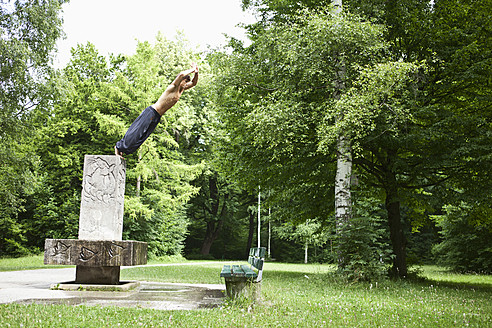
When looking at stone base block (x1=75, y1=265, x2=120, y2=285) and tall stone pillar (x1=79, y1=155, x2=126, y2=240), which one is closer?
tall stone pillar (x1=79, y1=155, x2=126, y2=240)

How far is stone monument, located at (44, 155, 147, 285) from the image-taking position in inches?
312

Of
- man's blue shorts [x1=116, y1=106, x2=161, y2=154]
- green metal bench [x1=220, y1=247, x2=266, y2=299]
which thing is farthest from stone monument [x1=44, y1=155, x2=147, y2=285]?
green metal bench [x1=220, y1=247, x2=266, y2=299]

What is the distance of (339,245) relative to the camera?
12.2 metres

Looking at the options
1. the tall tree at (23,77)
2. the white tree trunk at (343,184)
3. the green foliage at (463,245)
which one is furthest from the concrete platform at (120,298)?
the green foliage at (463,245)

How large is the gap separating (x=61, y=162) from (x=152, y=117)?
22329 millimetres

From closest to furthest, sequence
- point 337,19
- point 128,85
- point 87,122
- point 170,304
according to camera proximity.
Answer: point 170,304
point 337,19
point 128,85
point 87,122

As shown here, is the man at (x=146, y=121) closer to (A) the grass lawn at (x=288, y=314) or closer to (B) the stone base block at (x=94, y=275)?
(B) the stone base block at (x=94, y=275)

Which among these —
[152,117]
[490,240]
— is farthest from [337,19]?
[490,240]

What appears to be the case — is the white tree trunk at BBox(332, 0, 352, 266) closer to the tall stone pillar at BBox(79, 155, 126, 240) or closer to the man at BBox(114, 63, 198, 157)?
the man at BBox(114, 63, 198, 157)

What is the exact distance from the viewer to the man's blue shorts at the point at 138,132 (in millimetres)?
9062

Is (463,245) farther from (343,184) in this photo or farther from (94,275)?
(94,275)

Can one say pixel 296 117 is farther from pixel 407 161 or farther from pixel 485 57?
pixel 485 57

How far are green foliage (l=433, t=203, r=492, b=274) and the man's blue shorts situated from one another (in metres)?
18.0

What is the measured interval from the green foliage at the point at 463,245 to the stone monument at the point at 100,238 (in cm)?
1866
